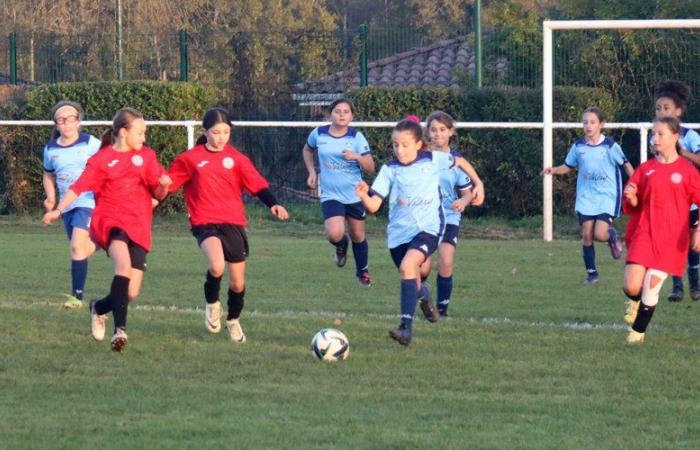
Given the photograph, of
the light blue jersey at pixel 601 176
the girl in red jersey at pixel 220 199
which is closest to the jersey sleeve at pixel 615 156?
the light blue jersey at pixel 601 176

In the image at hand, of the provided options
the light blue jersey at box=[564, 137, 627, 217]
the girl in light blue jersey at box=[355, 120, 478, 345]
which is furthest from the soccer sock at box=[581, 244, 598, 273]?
the girl in light blue jersey at box=[355, 120, 478, 345]

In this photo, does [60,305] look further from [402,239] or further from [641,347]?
[641,347]

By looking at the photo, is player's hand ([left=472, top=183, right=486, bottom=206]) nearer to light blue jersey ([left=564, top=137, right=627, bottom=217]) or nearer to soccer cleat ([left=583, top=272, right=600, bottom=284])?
soccer cleat ([left=583, top=272, right=600, bottom=284])

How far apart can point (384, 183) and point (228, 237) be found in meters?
1.07

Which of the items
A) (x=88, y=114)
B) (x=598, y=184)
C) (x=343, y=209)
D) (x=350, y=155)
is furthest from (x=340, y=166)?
(x=88, y=114)

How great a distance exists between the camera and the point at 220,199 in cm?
861

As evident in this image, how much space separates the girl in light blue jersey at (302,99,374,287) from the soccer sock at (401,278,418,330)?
3849 millimetres

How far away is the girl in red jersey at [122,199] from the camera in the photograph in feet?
26.8

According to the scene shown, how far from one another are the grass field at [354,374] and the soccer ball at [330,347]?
7cm

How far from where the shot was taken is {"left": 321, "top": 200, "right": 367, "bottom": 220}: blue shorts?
41.2 ft

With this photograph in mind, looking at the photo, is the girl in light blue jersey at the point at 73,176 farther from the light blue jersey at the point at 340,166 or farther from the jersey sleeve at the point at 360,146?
the jersey sleeve at the point at 360,146

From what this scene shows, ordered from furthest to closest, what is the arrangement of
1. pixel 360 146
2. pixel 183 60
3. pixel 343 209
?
pixel 183 60, pixel 343 209, pixel 360 146

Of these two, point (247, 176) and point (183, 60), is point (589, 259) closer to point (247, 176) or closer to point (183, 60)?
point (247, 176)

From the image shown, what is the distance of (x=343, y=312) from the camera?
10211mm
